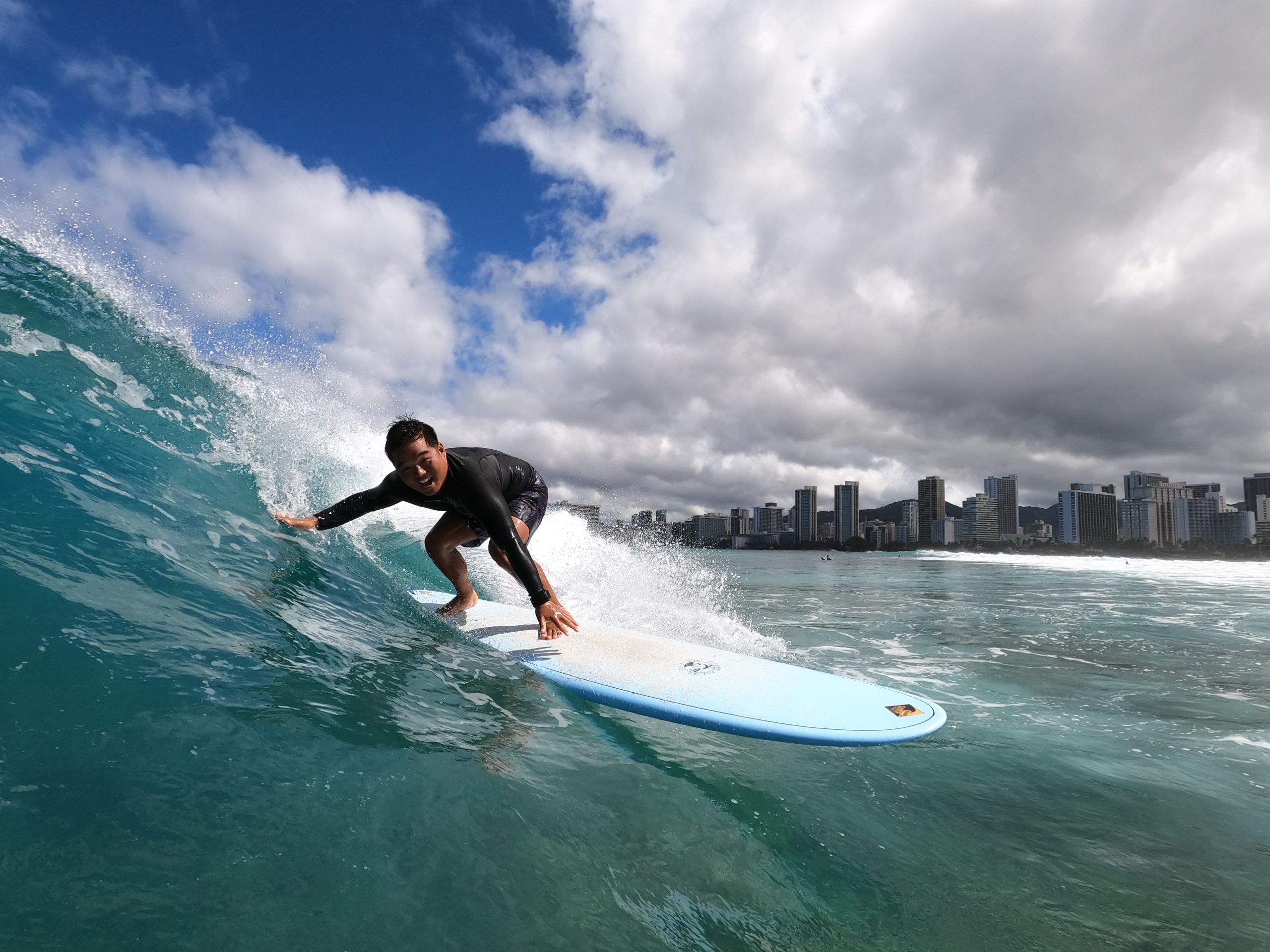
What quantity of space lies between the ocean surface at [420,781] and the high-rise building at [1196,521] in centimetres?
16671

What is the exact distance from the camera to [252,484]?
6047mm

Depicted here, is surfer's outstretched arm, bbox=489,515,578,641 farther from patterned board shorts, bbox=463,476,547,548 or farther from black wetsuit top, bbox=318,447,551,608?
patterned board shorts, bbox=463,476,547,548

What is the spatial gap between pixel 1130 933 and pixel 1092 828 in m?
0.89

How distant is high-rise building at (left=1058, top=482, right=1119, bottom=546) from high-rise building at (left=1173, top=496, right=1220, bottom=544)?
10.9m

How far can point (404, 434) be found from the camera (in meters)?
3.88

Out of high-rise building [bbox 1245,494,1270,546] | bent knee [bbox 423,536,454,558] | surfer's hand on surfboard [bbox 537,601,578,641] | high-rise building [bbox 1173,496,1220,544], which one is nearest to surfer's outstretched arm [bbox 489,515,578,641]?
surfer's hand on surfboard [bbox 537,601,578,641]

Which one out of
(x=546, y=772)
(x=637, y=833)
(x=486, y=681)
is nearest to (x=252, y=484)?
(x=486, y=681)

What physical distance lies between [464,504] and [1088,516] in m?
167

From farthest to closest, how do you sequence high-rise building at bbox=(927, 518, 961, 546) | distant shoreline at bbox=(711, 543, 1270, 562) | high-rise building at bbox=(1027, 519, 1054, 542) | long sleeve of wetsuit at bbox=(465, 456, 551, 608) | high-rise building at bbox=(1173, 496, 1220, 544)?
1. high-rise building at bbox=(927, 518, 961, 546)
2. high-rise building at bbox=(1027, 519, 1054, 542)
3. high-rise building at bbox=(1173, 496, 1220, 544)
4. distant shoreline at bbox=(711, 543, 1270, 562)
5. long sleeve of wetsuit at bbox=(465, 456, 551, 608)

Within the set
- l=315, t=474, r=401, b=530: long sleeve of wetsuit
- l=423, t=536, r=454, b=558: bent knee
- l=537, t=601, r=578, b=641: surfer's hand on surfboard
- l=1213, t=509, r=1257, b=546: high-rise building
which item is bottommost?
l=537, t=601, r=578, b=641: surfer's hand on surfboard

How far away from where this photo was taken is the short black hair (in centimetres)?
388

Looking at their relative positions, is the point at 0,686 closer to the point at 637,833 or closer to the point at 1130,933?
the point at 637,833

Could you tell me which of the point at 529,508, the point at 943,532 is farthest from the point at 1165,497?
the point at 529,508

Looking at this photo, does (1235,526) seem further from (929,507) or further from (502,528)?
(502,528)
